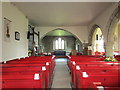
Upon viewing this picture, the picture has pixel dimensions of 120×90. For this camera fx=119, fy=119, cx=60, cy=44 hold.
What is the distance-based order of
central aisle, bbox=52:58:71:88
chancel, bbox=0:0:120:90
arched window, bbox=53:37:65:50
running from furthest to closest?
arched window, bbox=53:37:65:50 → central aisle, bbox=52:58:71:88 → chancel, bbox=0:0:120:90

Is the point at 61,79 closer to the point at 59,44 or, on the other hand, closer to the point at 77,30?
the point at 77,30

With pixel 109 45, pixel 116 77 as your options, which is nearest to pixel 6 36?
pixel 116 77

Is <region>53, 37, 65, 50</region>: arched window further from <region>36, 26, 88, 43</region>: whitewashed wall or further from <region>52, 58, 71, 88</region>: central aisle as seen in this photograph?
→ <region>52, 58, 71, 88</region>: central aisle

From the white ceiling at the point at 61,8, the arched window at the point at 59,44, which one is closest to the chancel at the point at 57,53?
the white ceiling at the point at 61,8

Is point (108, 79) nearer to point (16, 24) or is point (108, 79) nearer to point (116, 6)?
point (116, 6)

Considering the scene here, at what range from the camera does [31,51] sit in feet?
28.8

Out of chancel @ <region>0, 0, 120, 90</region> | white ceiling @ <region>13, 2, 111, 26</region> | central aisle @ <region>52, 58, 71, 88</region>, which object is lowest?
central aisle @ <region>52, 58, 71, 88</region>

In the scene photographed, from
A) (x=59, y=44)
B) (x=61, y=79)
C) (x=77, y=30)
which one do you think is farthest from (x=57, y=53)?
(x=61, y=79)

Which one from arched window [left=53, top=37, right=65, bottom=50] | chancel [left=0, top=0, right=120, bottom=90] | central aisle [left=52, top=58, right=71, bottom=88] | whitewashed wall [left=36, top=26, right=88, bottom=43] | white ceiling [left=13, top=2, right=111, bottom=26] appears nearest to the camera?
chancel [left=0, top=0, right=120, bottom=90]

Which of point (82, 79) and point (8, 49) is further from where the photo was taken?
point (8, 49)

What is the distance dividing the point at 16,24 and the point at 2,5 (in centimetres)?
151

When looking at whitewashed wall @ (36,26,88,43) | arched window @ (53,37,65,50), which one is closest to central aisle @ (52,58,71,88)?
whitewashed wall @ (36,26,88,43)

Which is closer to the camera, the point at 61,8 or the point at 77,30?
the point at 61,8

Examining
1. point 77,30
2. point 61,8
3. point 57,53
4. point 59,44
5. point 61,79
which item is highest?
point 61,8
